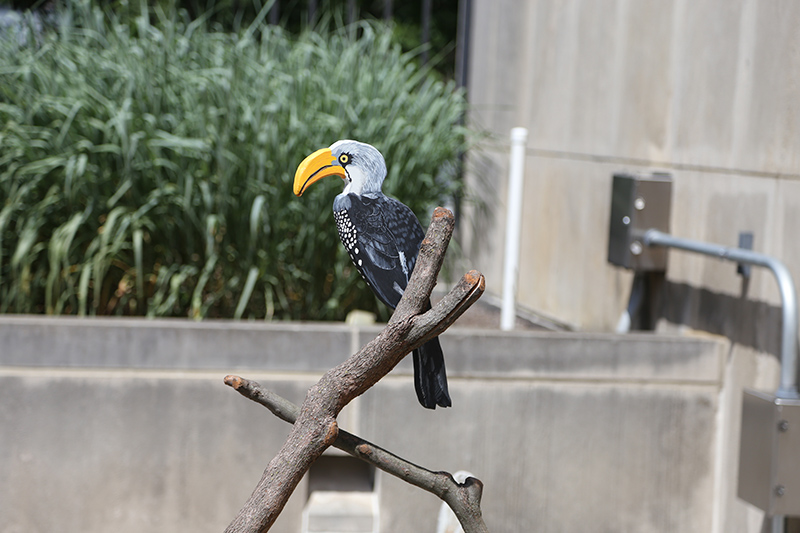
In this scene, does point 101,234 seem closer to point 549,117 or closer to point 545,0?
point 549,117

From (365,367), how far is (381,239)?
0.57 feet

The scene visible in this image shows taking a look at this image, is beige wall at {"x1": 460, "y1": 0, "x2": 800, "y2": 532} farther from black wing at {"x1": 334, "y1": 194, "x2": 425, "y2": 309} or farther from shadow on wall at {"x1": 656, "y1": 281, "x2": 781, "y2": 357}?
black wing at {"x1": 334, "y1": 194, "x2": 425, "y2": 309}

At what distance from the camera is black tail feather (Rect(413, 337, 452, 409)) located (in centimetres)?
118

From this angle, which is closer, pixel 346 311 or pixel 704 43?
Answer: pixel 704 43

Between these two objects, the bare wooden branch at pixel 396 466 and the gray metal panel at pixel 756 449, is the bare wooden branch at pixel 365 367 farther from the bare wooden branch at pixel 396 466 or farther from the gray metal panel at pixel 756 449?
the gray metal panel at pixel 756 449

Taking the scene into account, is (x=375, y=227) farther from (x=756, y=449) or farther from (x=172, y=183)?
(x=172, y=183)

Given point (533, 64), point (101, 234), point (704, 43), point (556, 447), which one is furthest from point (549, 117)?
point (101, 234)

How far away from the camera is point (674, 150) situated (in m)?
3.31

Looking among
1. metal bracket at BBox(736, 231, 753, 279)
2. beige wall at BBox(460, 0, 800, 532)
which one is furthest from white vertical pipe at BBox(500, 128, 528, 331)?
metal bracket at BBox(736, 231, 753, 279)

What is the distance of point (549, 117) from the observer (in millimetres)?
4520

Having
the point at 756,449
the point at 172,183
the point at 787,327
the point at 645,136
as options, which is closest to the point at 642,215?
the point at 645,136

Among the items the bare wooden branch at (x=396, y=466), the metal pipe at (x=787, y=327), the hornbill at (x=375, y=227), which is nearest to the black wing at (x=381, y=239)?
the hornbill at (x=375, y=227)

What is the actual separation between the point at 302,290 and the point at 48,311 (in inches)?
35.9

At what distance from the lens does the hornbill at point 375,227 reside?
3.90ft
